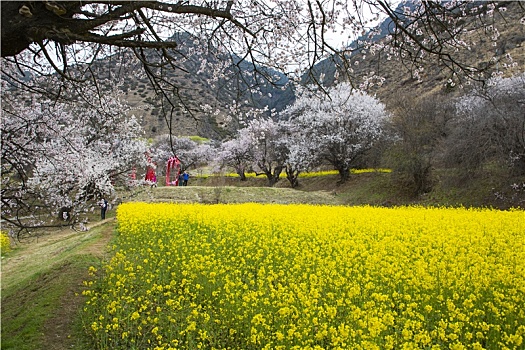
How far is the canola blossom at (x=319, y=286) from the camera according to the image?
403cm

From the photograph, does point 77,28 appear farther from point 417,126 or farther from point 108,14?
point 417,126

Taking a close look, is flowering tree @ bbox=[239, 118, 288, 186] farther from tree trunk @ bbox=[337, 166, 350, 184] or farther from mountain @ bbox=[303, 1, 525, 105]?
mountain @ bbox=[303, 1, 525, 105]

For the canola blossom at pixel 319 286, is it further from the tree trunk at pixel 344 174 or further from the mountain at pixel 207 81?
the tree trunk at pixel 344 174

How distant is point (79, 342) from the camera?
5250mm

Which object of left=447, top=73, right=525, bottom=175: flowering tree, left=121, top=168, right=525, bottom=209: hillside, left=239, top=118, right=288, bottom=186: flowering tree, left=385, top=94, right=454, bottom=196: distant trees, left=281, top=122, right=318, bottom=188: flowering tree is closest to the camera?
left=447, top=73, right=525, bottom=175: flowering tree

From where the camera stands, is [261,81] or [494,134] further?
[494,134]

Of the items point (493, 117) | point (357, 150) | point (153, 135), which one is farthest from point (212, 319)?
point (153, 135)

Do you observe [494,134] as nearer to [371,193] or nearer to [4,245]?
[371,193]

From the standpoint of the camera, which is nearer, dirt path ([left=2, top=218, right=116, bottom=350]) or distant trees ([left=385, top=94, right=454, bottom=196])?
dirt path ([left=2, top=218, right=116, bottom=350])

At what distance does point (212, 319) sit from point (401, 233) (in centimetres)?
516

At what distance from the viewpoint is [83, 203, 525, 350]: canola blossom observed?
13.2ft

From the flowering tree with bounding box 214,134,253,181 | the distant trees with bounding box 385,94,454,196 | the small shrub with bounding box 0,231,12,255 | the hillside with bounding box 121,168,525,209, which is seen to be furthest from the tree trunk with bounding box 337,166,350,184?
the small shrub with bounding box 0,231,12,255

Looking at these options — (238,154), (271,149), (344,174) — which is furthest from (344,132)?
(238,154)

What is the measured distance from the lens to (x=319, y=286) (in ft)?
17.3
